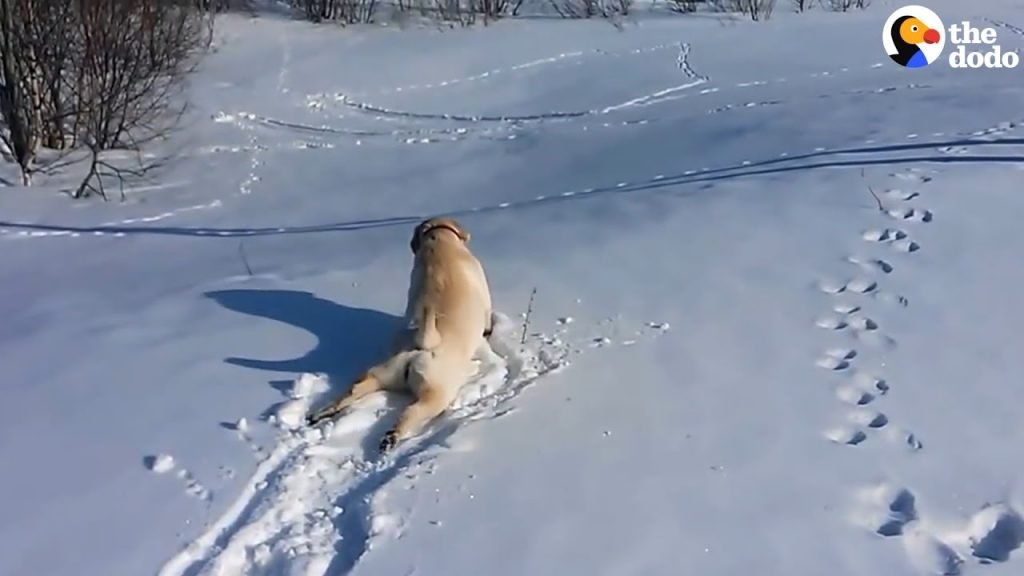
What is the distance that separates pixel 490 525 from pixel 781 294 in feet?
7.37

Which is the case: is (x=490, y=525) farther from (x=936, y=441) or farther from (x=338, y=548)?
(x=936, y=441)

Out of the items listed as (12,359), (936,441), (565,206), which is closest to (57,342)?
(12,359)

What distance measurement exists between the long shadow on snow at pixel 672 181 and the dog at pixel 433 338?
256cm

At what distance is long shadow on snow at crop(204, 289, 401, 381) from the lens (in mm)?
4332

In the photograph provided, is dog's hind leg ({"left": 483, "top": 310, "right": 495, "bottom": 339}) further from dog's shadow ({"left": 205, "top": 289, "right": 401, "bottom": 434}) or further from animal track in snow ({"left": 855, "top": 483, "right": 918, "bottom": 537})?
animal track in snow ({"left": 855, "top": 483, "right": 918, "bottom": 537})

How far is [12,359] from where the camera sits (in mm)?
4629

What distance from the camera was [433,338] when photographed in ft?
13.4

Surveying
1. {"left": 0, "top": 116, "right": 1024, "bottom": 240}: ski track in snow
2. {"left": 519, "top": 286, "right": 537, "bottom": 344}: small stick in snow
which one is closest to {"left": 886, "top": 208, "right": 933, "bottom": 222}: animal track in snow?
{"left": 0, "top": 116, "right": 1024, "bottom": 240}: ski track in snow

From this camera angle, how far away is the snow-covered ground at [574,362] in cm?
316

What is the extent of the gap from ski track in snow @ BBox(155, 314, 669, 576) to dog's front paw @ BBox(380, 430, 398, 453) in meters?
0.03

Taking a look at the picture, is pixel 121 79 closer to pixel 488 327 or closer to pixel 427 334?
pixel 488 327

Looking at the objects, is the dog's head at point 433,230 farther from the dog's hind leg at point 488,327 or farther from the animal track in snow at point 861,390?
the animal track in snow at point 861,390

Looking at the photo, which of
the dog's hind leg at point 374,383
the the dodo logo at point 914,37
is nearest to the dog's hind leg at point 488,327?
the dog's hind leg at point 374,383

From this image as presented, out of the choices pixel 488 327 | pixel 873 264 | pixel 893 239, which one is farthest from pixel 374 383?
pixel 893 239
